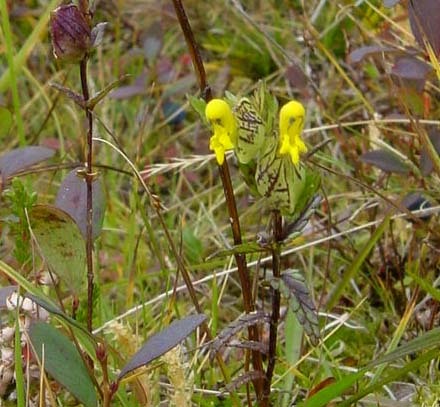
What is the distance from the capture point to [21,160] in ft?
3.80

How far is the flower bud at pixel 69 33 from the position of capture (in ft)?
2.73

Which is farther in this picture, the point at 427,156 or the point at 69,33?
the point at 427,156

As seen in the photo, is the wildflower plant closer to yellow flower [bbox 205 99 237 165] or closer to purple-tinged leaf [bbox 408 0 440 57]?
yellow flower [bbox 205 99 237 165]

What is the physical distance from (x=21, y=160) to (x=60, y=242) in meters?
0.27

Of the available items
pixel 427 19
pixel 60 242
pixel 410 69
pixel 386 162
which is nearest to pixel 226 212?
pixel 386 162

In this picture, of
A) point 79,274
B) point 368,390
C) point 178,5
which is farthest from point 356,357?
point 178,5

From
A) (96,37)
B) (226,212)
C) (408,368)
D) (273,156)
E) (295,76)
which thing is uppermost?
(96,37)

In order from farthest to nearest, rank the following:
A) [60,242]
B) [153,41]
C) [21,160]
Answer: [153,41] → [21,160] → [60,242]

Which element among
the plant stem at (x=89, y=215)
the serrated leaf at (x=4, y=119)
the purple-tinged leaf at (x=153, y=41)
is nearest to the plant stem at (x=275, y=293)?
the plant stem at (x=89, y=215)

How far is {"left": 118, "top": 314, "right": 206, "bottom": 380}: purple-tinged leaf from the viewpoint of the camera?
2.66 feet

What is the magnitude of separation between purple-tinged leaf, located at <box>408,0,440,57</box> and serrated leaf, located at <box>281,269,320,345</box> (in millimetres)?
388

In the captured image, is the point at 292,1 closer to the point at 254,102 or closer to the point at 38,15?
the point at 38,15

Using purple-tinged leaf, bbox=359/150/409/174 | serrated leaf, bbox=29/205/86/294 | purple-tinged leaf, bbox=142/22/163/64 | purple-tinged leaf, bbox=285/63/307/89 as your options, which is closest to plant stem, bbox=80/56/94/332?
serrated leaf, bbox=29/205/86/294

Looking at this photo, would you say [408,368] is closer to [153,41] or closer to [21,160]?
[21,160]
